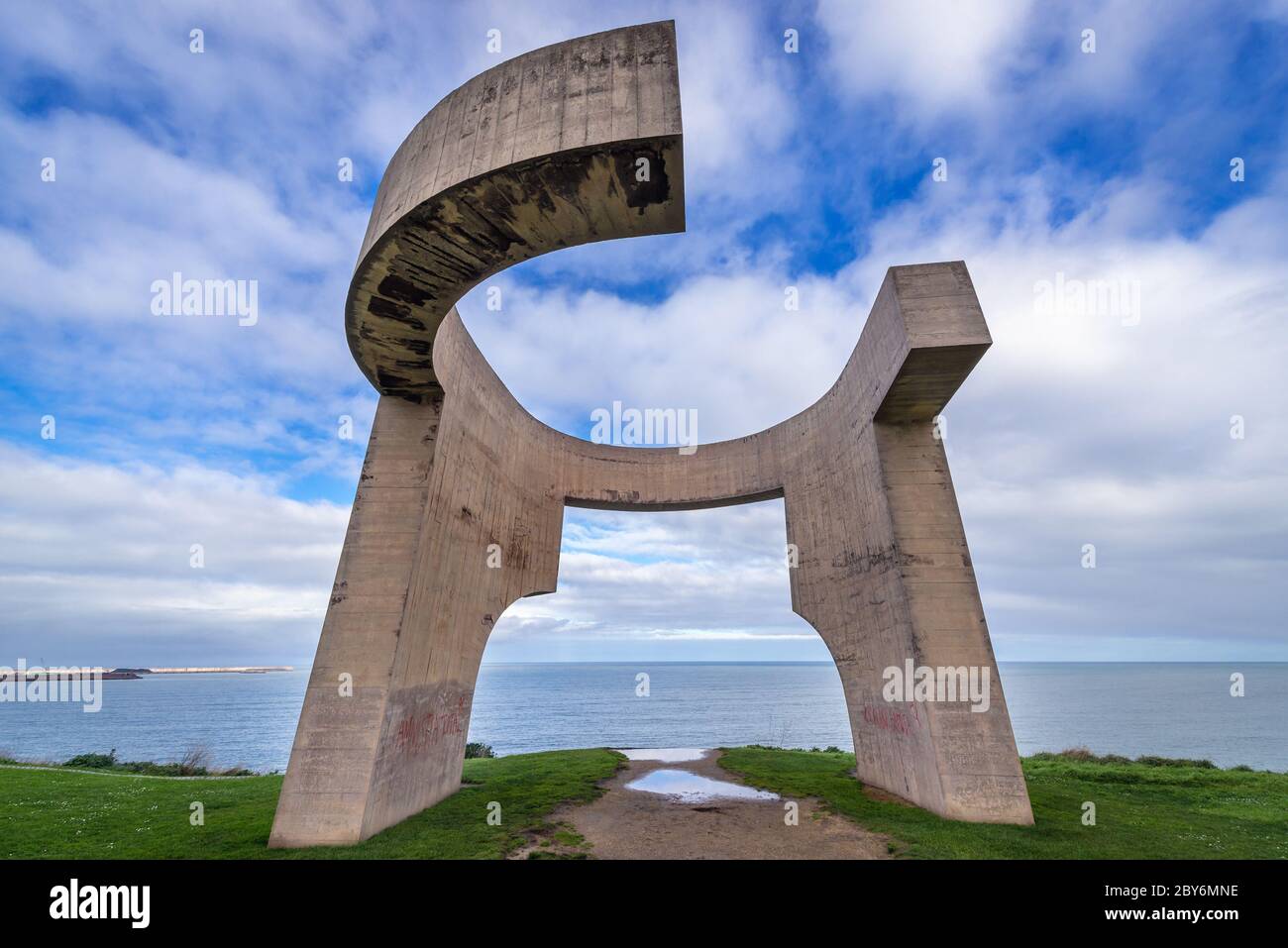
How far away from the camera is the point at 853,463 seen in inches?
500

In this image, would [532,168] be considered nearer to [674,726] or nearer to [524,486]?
[524,486]

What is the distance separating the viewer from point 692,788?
12.9m

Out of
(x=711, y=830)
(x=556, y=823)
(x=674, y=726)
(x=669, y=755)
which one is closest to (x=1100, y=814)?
(x=711, y=830)

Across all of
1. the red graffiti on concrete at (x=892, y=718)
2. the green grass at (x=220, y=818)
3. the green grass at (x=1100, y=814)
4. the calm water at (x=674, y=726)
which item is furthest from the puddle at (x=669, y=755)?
the calm water at (x=674, y=726)

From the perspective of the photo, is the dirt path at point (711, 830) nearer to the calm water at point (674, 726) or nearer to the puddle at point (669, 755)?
the puddle at point (669, 755)

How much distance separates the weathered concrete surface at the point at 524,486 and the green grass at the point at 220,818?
2.26 ft

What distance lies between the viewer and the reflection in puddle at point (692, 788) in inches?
467

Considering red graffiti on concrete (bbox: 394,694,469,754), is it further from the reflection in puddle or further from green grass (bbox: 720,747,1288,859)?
green grass (bbox: 720,747,1288,859)

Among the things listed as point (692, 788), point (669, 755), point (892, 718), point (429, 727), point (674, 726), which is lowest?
point (674, 726)

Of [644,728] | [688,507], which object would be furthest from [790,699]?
[688,507]

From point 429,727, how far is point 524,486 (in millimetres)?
5797
